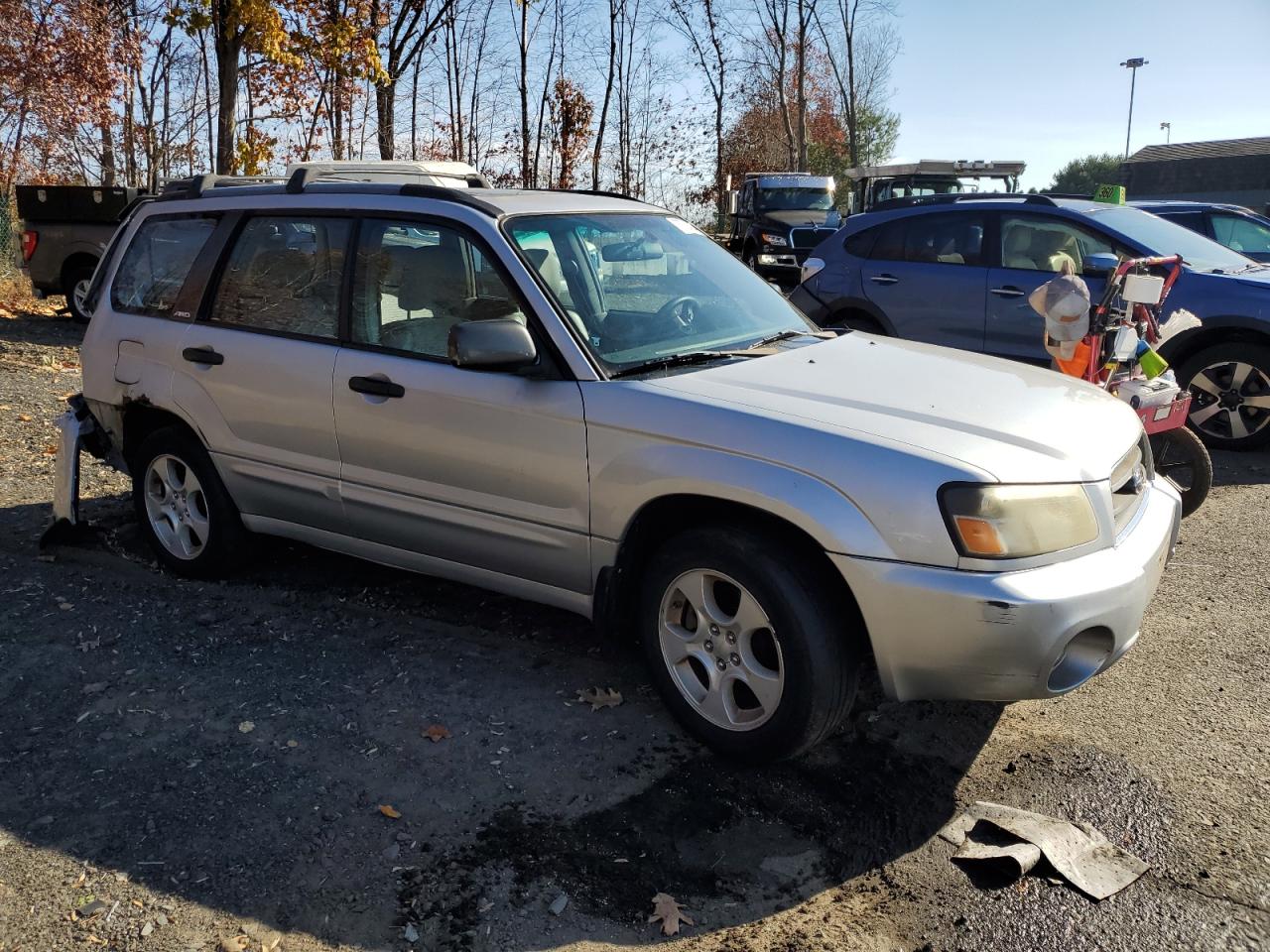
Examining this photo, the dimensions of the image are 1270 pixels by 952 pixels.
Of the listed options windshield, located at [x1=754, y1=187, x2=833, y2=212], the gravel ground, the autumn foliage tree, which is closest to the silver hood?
the gravel ground

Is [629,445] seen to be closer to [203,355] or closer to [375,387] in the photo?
[375,387]

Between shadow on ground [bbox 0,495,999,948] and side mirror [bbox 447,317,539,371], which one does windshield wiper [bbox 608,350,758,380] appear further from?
shadow on ground [bbox 0,495,999,948]

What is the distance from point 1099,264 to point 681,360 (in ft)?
14.6

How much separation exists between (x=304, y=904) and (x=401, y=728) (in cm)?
95

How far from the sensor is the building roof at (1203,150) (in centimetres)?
5038

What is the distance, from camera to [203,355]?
4.74 m

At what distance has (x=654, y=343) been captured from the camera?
3893mm

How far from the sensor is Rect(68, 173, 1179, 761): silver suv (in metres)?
3.04

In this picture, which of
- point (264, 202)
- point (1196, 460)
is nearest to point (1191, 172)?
point (1196, 460)

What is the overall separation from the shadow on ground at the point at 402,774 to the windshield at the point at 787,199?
15.6 meters

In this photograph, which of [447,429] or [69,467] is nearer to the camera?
[447,429]

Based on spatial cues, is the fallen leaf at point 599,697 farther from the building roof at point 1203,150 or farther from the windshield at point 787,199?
the building roof at point 1203,150

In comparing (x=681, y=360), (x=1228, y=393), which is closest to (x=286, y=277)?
(x=681, y=360)

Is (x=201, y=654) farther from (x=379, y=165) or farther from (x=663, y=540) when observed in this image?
(x=379, y=165)
